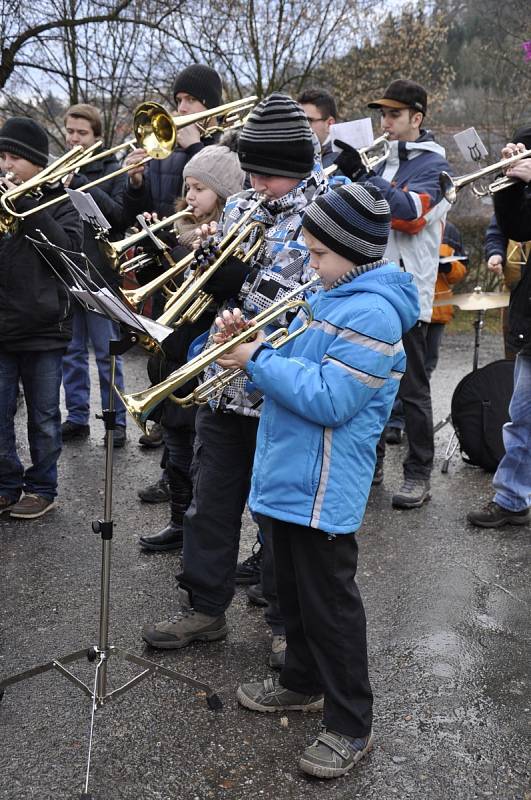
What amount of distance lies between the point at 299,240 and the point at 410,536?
2076 mm

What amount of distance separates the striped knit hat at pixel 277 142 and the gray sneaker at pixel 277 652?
169 cm

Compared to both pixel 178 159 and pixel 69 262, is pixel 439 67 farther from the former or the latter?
pixel 69 262

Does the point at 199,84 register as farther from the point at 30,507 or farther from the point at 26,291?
the point at 30,507

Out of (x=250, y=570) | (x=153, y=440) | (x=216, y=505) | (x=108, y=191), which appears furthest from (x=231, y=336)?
(x=108, y=191)

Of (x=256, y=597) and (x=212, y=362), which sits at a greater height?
(x=212, y=362)

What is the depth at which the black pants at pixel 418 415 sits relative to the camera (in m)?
5.14

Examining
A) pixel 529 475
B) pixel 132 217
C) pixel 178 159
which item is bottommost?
pixel 529 475

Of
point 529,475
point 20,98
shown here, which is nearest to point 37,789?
point 529,475

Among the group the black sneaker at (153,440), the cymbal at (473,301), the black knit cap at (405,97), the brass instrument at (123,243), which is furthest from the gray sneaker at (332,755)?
the cymbal at (473,301)

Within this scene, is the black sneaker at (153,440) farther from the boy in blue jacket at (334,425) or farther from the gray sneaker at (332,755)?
the gray sneaker at (332,755)

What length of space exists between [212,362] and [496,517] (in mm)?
2595

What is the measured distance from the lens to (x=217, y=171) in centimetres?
365

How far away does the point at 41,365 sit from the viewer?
4.68 meters

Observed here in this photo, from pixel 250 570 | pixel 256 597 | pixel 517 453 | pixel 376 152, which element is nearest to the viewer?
pixel 256 597
